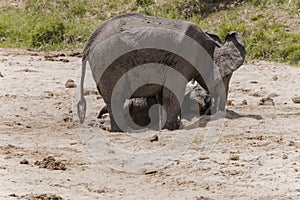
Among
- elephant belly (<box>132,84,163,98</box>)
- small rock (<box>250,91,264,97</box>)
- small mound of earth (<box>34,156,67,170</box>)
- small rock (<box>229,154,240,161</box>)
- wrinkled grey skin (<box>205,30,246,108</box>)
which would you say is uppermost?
wrinkled grey skin (<box>205,30,246,108</box>)

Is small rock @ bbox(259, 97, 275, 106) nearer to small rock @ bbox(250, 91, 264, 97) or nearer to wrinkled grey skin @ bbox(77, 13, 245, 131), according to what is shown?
small rock @ bbox(250, 91, 264, 97)

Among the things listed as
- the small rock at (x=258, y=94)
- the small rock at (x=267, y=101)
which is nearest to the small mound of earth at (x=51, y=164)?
the small rock at (x=267, y=101)

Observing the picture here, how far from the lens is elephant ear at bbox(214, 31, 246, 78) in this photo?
9.17m

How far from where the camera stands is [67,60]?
14453 millimetres

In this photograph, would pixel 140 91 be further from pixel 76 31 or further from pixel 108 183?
pixel 76 31

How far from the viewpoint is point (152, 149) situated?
302 inches

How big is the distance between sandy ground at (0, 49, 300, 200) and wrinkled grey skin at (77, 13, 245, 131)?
531mm

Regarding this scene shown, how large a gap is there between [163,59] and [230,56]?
100 centimetres

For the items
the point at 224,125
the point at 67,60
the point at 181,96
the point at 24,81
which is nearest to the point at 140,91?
the point at 181,96

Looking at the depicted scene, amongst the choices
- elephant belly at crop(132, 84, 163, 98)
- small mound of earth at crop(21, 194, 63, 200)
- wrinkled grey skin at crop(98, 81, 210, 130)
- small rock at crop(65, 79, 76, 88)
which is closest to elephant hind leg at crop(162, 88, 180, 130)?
elephant belly at crop(132, 84, 163, 98)

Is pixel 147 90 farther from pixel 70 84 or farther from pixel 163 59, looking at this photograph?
pixel 70 84

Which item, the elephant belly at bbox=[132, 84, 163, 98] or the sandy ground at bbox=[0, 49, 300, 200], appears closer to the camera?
the sandy ground at bbox=[0, 49, 300, 200]

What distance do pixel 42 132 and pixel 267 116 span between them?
9.54 ft

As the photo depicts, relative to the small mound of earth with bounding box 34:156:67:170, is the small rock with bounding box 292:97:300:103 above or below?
above
